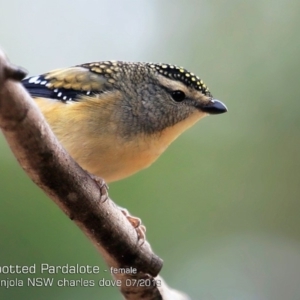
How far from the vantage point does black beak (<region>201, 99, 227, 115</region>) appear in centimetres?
184

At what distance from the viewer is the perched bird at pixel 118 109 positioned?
1.67 m

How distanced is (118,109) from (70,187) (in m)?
0.53

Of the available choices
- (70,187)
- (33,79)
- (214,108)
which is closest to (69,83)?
(33,79)

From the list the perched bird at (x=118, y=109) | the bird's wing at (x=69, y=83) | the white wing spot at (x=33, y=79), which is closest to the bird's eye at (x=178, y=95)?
the perched bird at (x=118, y=109)

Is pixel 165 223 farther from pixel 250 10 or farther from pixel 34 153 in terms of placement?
pixel 34 153

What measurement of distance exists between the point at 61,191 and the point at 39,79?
2.56ft

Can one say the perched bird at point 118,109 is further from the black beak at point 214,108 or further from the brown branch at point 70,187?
the brown branch at point 70,187

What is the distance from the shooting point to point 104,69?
6.49ft

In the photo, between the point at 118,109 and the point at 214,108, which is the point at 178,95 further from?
the point at 118,109

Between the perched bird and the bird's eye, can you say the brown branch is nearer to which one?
the perched bird

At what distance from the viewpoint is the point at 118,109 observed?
1760 millimetres

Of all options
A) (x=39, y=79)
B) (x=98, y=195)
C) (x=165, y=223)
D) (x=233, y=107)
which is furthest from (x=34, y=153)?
(x=233, y=107)

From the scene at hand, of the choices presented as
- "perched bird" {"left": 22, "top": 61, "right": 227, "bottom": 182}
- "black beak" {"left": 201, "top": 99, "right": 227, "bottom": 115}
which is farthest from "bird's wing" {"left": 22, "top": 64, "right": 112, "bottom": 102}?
"black beak" {"left": 201, "top": 99, "right": 227, "bottom": 115}

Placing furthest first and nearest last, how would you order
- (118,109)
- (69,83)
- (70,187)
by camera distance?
1. (69,83)
2. (118,109)
3. (70,187)
